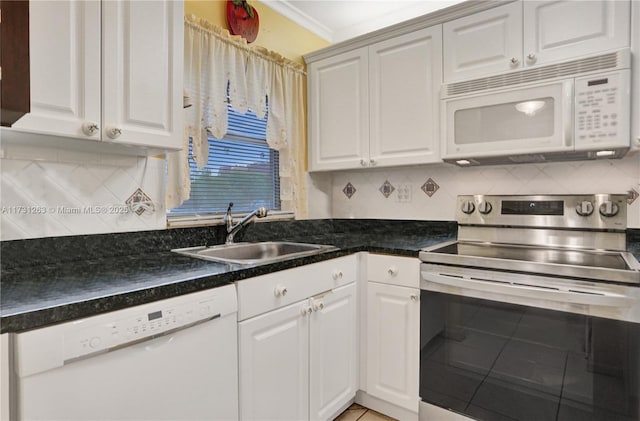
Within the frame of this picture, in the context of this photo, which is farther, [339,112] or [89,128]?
[339,112]

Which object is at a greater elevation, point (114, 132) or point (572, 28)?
point (572, 28)

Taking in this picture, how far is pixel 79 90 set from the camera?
3.89ft

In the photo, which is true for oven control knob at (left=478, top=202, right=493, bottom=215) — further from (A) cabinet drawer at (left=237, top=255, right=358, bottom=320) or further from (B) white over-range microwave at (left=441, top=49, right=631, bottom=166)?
(A) cabinet drawer at (left=237, top=255, right=358, bottom=320)

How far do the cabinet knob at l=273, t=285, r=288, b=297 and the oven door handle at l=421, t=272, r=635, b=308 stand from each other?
692 millimetres

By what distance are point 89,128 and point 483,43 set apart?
6.11ft

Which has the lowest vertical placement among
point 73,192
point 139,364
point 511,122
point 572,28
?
point 139,364

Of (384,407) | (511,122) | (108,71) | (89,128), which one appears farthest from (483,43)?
(384,407)

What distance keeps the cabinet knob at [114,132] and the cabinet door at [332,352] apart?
40.2 inches

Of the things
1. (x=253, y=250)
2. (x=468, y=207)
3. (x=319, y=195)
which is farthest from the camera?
(x=319, y=195)

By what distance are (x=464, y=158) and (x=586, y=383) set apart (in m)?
1.12

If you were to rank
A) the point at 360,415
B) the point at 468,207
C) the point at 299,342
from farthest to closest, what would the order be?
the point at 468,207 → the point at 360,415 → the point at 299,342

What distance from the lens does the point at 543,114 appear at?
1.68m

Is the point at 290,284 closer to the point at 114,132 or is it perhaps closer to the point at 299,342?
the point at 299,342

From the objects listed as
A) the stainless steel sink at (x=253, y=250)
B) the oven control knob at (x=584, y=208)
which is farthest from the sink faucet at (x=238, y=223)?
the oven control knob at (x=584, y=208)
